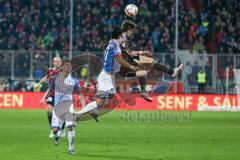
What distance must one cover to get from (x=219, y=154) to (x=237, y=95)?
21.3 metres

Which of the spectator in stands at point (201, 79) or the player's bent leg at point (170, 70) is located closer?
the player's bent leg at point (170, 70)

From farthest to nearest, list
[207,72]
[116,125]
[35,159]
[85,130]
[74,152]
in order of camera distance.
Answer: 1. [207,72]
2. [116,125]
3. [85,130]
4. [74,152]
5. [35,159]

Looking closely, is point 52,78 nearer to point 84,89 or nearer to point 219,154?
point 219,154

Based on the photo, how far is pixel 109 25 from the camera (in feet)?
134

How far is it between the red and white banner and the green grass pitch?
7.62 metres

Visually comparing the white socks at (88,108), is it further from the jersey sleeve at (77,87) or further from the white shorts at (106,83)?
the jersey sleeve at (77,87)

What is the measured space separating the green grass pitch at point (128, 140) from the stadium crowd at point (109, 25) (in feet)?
38.3

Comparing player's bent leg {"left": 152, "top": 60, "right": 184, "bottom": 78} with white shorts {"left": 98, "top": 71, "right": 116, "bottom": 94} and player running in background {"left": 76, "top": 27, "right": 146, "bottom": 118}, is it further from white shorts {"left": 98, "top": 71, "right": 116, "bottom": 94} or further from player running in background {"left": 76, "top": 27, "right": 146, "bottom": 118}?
white shorts {"left": 98, "top": 71, "right": 116, "bottom": 94}

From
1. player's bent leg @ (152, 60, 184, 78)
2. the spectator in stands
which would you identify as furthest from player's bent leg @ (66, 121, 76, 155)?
the spectator in stands

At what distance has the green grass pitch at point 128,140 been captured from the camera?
51.0 feet

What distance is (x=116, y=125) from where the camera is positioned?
1007 inches

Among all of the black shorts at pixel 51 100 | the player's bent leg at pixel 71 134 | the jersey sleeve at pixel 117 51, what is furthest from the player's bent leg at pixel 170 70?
the player's bent leg at pixel 71 134

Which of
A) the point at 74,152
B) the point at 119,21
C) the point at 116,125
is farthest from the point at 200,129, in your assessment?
the point at 119,21

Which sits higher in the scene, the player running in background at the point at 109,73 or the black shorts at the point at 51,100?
the player running in background at the point at 109,73
